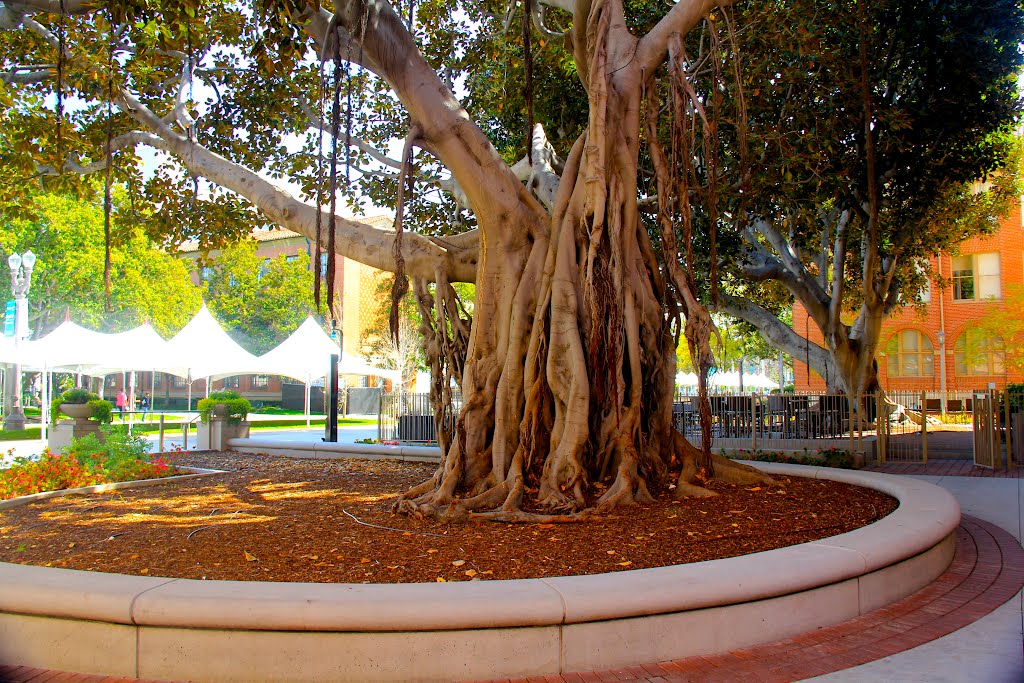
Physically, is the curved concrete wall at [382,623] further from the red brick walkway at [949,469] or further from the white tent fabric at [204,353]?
the white tent fabric at [204,353]

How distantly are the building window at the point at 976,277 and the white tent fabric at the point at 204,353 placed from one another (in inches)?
1212

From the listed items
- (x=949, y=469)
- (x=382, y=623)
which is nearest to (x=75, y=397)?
(x=382, y=623)

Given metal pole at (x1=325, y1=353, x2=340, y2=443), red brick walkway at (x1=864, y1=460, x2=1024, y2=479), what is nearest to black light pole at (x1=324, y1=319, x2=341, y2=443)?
metal pole at (x1=325, y1=353, x2=340, y2=443)

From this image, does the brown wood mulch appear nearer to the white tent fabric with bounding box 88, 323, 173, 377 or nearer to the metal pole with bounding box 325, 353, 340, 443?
the metal pole with bounding box 325, 353, 340, 443

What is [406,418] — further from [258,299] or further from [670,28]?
[258,299]

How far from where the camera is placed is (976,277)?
34688mm

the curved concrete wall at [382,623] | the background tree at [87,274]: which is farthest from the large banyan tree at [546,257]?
the background tree at [87,274]

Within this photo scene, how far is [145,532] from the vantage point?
6105mm

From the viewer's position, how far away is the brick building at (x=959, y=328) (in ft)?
110

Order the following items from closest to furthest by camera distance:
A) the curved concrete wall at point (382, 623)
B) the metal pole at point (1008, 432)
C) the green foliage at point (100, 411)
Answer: the curved concrete wall at point (382, 623)
the metal pole at point (1008, 432)
the green foliage at point (100, 411)

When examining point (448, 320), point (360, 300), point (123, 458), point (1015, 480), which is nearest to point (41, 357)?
point (123, 458)

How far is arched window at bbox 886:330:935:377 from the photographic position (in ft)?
118

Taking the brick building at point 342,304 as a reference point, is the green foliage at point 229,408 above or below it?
below

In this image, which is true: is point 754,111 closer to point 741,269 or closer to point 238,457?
A: point 741,269
